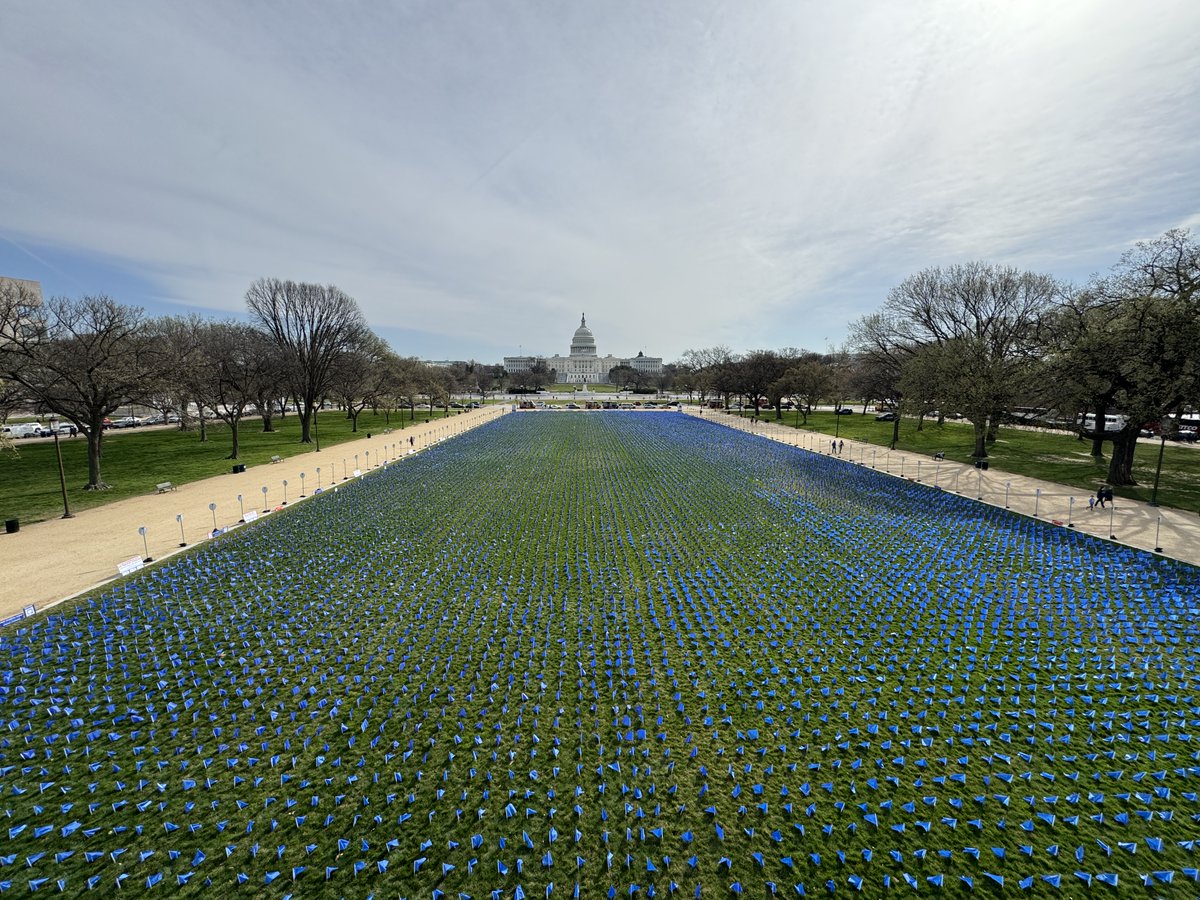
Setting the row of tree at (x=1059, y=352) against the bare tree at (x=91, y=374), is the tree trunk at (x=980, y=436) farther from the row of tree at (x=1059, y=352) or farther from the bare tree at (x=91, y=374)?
the bare tree at (x=91, y=374)

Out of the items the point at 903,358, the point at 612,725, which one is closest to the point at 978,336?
the point at 903,358

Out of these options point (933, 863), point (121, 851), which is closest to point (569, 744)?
point (933, 863)

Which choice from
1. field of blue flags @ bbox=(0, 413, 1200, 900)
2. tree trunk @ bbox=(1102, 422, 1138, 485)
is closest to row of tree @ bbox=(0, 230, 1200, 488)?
tree trunk @ bbox=(1102, 422, 1138, 485)

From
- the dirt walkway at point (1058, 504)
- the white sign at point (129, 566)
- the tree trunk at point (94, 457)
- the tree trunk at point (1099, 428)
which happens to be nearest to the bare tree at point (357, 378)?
the tree trunk at point (94, 457)

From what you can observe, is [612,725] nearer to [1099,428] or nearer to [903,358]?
[1099,428]

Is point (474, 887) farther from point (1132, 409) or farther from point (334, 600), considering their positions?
point (1132, 409)
